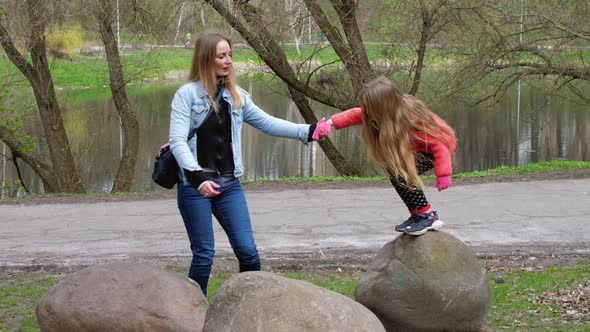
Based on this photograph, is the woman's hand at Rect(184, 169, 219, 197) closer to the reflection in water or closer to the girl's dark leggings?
the girl's dark leggings

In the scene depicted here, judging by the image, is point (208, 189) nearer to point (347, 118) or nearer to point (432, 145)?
point (347, 118)

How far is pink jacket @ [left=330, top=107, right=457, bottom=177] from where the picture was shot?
17.8 ft

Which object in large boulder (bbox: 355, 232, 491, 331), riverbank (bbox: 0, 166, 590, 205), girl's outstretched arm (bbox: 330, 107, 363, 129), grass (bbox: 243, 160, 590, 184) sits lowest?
large boulder (bbox: 355, 232, 491, 331)

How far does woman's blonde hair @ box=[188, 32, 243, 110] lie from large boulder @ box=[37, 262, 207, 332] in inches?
47.6

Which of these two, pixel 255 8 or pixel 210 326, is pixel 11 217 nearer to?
pixel 255 8

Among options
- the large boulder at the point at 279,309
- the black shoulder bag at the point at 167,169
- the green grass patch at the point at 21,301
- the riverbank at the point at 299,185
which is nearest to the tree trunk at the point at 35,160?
the riverbank at the point at 299,185

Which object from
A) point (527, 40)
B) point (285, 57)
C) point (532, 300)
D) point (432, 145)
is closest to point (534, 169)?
point (527, 40)

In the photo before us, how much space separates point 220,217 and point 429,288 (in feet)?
4.95

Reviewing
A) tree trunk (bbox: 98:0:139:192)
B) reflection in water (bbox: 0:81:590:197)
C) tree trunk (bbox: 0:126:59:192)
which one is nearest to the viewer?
tree trunk (bbox: 98:0:139:192)

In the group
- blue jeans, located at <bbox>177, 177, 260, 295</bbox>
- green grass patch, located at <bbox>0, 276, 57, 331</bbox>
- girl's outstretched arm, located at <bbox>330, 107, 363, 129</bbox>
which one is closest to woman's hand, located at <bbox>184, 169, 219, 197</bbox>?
blue jeans, located at <bbox>177, 177, 260, 295</bbox>

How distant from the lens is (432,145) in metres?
5.51

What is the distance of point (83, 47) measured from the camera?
2178 cm

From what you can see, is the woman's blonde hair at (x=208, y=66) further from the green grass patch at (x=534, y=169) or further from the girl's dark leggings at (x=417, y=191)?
the green grass patch at (x=534, y=169)

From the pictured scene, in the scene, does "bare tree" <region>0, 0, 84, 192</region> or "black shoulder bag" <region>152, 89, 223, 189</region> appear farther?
"bare tree" <region>0, 0, 84, 192</region>
